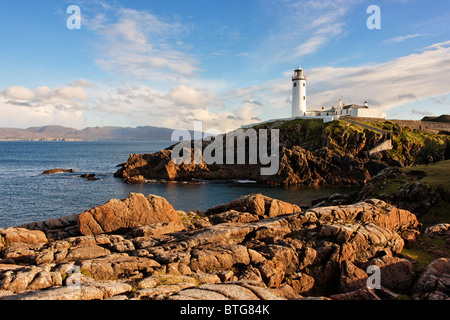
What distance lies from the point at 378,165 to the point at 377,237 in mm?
73986

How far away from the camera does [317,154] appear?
9362 cm

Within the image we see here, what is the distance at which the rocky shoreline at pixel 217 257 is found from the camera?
15711 mm

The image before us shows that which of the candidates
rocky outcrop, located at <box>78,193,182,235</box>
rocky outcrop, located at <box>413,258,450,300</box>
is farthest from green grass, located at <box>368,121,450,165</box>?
rocky outcrop, located at <box>78,193,182,235</box>

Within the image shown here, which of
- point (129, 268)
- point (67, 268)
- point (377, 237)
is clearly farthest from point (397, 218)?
point (67, 268)

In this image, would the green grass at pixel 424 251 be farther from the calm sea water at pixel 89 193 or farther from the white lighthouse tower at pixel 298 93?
the white lighthouse tower at pixel 298 93

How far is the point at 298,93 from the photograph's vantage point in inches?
4808

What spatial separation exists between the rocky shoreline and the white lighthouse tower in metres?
96.6

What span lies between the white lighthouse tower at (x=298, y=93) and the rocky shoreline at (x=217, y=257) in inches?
3804

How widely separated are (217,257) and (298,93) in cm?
11197

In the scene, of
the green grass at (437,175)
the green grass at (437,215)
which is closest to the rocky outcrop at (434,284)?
the green grass at (437,215)

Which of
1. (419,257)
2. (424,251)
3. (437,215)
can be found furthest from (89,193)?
(437,215)
